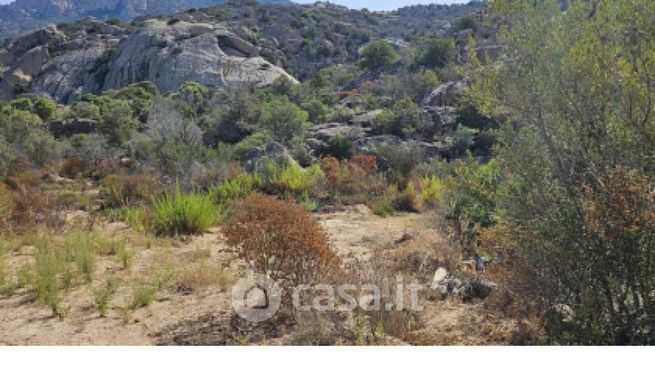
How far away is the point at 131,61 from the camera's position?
49.8 meters

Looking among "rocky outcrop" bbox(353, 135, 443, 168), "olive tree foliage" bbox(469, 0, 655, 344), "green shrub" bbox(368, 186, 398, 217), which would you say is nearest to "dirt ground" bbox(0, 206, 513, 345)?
"olive tree foliage" bbox(469, 0, 655, 344)

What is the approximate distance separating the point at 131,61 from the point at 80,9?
139169mm

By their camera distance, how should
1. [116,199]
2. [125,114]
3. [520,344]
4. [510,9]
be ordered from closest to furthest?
[520,344] < [510,9] < [116,199] < [125,114]

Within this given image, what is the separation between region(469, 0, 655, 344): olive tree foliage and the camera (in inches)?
142

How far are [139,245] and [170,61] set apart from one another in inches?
1678

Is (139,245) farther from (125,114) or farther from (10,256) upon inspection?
(125,114)

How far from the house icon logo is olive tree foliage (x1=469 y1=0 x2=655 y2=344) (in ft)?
7.19

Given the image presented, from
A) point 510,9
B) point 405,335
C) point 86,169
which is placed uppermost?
point 510,9

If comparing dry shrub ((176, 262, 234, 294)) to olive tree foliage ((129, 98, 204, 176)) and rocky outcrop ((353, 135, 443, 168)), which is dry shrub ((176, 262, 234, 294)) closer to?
olive tree foliage ((129, 98, 204, 176))

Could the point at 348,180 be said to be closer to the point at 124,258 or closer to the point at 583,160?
the point at 124,258

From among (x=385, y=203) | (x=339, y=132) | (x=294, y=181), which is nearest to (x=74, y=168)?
(x=294, y=181)

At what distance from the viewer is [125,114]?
2639cm

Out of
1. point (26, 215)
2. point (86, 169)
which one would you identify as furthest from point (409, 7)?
point (26, 215)

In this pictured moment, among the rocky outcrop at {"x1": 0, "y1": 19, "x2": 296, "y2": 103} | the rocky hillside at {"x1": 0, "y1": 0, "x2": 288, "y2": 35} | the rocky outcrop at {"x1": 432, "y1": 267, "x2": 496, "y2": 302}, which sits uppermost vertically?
the rocky hillside at {"x1": 0, "y1": 0, "x2": 288, "y2": 35}
